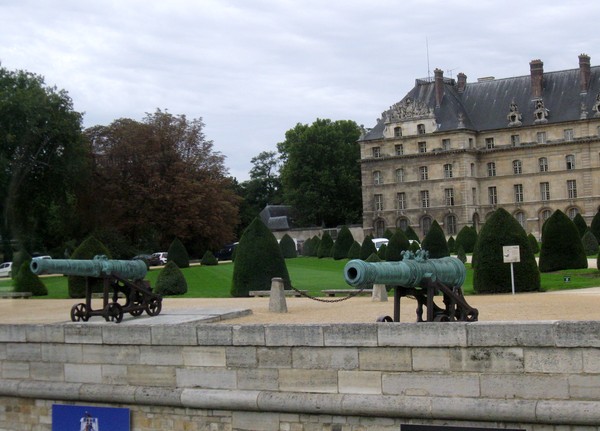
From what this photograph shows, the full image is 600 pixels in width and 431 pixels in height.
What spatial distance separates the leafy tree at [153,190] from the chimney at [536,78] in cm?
2343

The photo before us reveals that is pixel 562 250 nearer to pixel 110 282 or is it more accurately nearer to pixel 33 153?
pixel 110 282

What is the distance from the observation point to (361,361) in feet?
36.7

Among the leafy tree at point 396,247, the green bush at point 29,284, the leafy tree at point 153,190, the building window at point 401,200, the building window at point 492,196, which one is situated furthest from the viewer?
the building window at point 401,200

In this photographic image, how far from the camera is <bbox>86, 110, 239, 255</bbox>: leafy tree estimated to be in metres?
52.3

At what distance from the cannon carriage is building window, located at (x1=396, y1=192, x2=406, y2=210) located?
54393mm

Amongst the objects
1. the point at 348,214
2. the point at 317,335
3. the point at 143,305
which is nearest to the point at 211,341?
the point at 317,335

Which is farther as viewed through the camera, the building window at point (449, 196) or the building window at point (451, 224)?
the building window at point (449, 196)

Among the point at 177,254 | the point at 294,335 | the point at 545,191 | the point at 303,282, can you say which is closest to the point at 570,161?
the point at 545,191

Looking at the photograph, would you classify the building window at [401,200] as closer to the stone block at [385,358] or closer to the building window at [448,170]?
the building window at [448,170]

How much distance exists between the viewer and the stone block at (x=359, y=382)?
11078 millimetres

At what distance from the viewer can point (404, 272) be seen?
1145 cm

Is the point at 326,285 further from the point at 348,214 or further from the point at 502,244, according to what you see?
the point at 348,214

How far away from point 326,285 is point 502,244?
23.8ft

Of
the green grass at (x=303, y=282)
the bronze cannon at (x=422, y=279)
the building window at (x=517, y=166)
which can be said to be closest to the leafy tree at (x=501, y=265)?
the green grass at (x=303, y=282)
